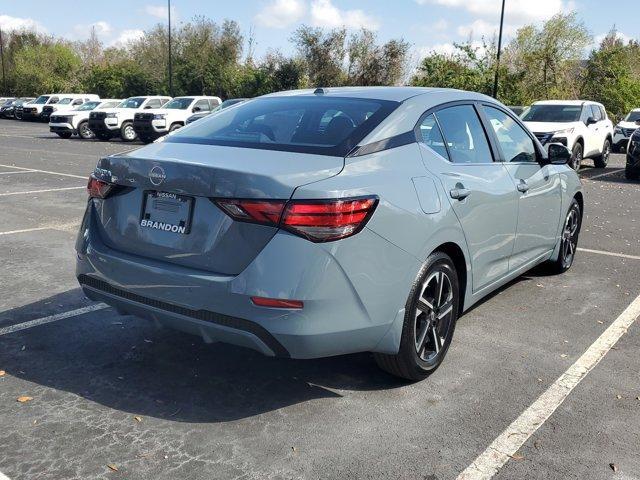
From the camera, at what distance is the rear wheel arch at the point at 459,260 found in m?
3.78

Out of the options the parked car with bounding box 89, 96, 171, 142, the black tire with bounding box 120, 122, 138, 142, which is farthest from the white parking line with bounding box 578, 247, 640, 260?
the black tire with bounding box 120, 122, 138, 142

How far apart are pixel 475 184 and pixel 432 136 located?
17.3 inches

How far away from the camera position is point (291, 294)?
9.69ft

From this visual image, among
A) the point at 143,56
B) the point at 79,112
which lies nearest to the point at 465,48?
the point at 79,112

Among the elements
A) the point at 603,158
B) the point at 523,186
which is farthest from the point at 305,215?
the point at 603,158

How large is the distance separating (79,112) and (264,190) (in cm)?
2908

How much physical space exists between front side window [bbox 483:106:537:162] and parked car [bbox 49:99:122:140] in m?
25.9

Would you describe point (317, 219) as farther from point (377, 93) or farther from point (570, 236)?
point (570, 236)

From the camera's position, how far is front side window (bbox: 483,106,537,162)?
15.5 feet

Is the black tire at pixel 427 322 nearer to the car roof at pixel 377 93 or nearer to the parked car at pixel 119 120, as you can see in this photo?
the car roof at pixel 377 93

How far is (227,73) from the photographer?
155 ft

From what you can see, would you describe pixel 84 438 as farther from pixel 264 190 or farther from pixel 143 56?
pixel 143 56

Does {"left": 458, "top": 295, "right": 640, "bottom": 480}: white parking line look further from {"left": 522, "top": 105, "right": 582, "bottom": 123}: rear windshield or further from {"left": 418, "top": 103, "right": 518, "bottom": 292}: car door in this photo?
{"left": 522, "top": 105, "right": 582, "bottom": 123}: rear windshield

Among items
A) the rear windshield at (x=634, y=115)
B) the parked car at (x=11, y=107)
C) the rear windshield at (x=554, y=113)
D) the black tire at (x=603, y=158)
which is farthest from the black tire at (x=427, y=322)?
the parked car at (x=11, y=107)
